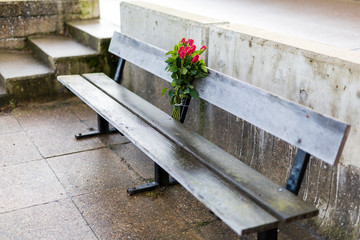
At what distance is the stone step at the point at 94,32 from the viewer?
5.79 metres

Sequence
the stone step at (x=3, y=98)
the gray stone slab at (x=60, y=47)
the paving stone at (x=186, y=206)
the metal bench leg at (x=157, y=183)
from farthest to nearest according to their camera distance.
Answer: the gray stone slab at (x=60, y=47) → the stone step at (x=3, y=98) → the metal bench leg at (x=157, y=183) → the paving stone at (x=186, y=206)

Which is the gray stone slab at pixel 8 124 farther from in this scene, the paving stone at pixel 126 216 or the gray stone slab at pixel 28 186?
the paving stone at pixel 126 216

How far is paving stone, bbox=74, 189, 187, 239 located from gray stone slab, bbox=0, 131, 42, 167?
926 mm

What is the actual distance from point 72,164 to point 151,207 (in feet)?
3.27

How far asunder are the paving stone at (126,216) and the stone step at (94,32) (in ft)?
8.93

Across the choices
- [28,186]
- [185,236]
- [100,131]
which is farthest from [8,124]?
[185,236]

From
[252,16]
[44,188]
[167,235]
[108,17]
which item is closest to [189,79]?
[167,235]

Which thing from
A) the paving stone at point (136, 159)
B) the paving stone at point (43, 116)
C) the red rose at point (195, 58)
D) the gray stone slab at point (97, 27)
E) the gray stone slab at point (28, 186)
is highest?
the red rose at point (195, 58)

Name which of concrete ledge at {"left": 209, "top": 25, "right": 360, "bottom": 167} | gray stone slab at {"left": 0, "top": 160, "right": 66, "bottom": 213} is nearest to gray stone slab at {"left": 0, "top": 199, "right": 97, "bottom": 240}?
gray stone slab at {"left": 0, "top": 160, "right": 66, "bottom": 213}

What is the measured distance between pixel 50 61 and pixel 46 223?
9.85 ft

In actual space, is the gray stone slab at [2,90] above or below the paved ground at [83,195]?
above

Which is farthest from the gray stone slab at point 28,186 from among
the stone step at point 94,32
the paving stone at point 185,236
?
the stone step at point 94,32

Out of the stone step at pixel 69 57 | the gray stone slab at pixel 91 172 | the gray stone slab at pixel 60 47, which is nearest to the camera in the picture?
the gray stone slab at pixel 91 172

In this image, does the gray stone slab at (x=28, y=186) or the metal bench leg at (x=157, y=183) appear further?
the metal bench leg at (x=157, y=183)
